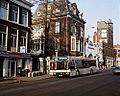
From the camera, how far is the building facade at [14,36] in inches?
950

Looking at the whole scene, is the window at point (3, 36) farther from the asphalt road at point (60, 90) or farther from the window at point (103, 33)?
the window at point (103, 33)

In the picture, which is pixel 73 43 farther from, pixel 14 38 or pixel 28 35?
pixel 14 38

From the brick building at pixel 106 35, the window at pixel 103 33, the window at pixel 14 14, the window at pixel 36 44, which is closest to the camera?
the window at pixel 14 14

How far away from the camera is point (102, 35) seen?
80688 mm

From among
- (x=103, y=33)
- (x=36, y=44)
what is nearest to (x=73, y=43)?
(x=36, y=44)

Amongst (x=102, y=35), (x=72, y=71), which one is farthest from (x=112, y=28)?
(x=72, y=71)

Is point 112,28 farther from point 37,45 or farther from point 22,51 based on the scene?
point 22,51

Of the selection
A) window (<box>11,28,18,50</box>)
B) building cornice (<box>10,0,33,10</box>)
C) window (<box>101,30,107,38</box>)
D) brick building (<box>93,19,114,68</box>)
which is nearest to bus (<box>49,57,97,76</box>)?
window (<box>11,28,18,50</box>)

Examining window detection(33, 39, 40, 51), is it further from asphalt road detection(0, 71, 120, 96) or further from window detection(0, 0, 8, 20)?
asphalt road detection(0, 71, 120, 96)

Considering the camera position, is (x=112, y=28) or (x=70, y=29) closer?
(x=70, y=29)

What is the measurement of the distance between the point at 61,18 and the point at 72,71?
18.6 metres

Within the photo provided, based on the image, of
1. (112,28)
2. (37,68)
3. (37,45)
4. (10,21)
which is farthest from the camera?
(112,28)

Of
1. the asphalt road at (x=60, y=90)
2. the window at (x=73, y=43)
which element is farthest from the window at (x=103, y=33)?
the asphalt road at (x=60, y=90)

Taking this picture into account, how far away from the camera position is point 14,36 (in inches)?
1031
